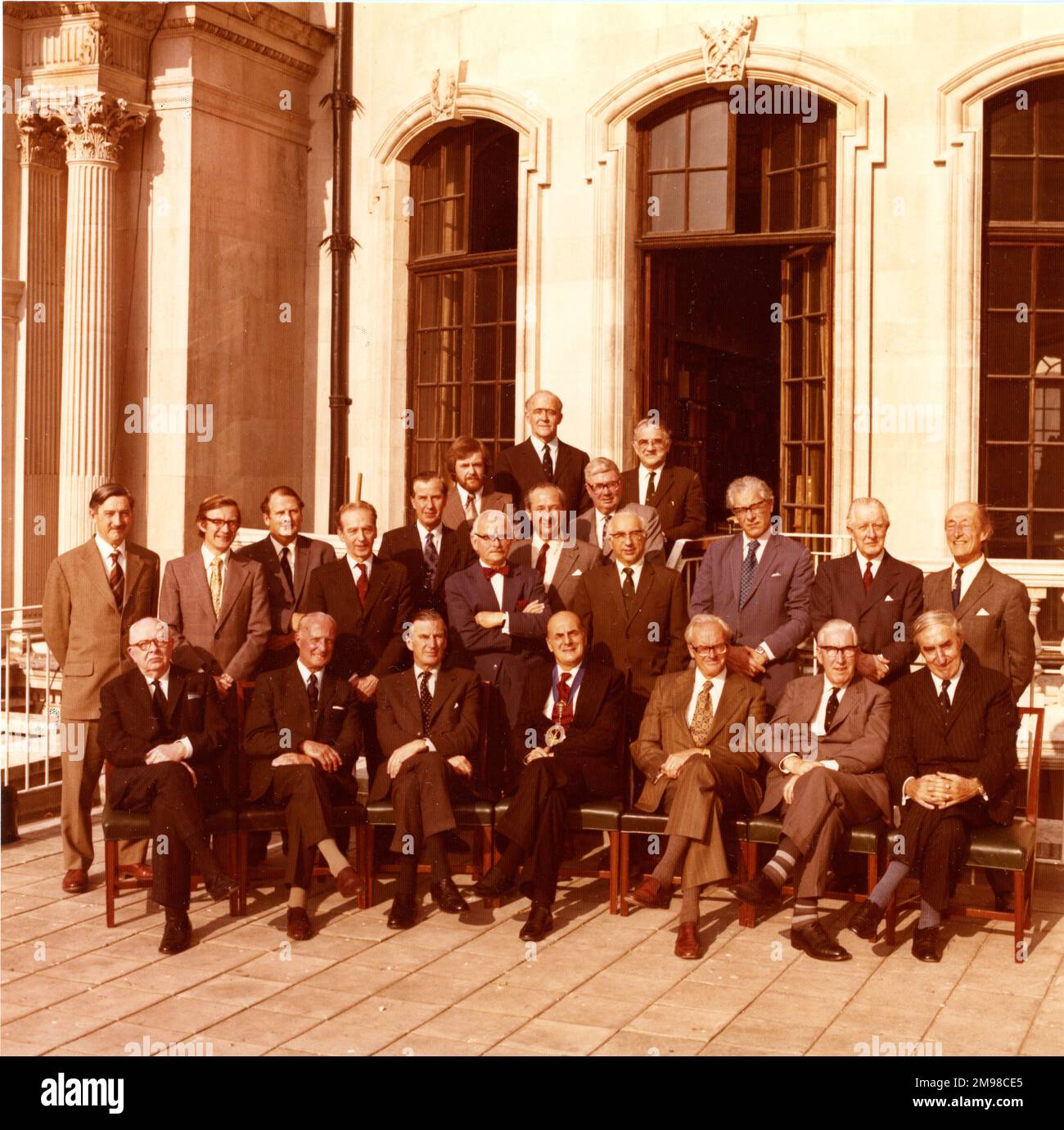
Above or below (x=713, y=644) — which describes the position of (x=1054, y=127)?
above

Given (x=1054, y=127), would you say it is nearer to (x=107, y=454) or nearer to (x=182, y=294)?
(x=182, y=294)

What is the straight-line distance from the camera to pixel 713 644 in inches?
303

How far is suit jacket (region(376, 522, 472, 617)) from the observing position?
877 centimetres

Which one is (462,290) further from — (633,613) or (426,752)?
(426,752)

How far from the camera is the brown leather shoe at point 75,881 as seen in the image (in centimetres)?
823

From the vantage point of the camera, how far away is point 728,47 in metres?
11.9

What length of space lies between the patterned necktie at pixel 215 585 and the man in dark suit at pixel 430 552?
0.86 metres

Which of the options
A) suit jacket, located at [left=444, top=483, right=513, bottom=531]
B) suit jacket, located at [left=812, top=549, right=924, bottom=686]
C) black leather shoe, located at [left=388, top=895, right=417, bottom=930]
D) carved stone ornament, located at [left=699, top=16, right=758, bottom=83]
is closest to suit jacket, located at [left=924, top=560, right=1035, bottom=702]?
suit jacket, located at [left=812, top=549, right=924, bottom=686]

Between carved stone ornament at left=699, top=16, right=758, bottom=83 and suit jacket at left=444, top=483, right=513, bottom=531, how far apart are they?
14.3 ft

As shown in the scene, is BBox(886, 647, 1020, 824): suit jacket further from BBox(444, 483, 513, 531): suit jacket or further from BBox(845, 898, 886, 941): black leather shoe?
BBox(444, 483, 513, 531): suit jacket

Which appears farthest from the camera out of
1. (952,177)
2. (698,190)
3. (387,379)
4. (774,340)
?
(774,340)

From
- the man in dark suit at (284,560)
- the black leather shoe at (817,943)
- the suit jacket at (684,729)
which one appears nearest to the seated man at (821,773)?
the black leather shoe at (817,943)

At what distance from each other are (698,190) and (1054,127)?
104 inches
